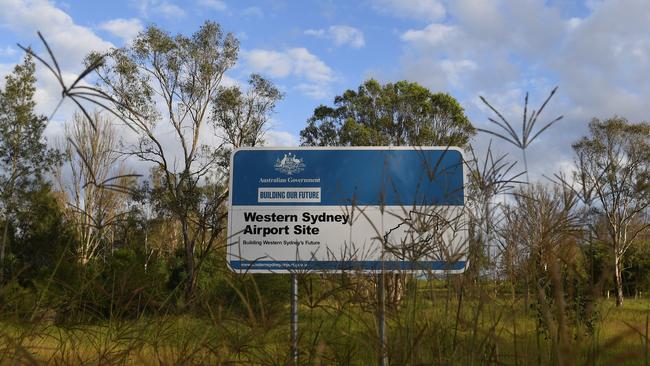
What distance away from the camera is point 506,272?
2229 mm

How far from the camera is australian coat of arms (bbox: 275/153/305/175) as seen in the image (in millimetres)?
4766

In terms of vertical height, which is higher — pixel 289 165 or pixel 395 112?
pixel 395 112

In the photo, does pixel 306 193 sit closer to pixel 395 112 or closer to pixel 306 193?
pixel 306 193

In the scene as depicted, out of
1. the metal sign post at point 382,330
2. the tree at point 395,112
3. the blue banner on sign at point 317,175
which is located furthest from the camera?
the tree at point 395,112

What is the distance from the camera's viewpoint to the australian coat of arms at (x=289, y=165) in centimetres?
477

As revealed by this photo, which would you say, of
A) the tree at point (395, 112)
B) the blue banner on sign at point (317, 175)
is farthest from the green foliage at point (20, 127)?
the blue banner on sign at point (317, 175)

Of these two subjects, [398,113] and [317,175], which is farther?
[398,113]

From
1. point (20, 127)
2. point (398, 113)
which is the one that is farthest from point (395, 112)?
point (20, 127)

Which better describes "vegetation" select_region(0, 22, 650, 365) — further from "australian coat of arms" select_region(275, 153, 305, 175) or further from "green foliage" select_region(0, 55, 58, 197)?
"green foliage" select_region(0, 55, 58, 197)

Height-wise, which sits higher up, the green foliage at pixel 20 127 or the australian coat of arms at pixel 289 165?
the green foliage at pixel 20 127

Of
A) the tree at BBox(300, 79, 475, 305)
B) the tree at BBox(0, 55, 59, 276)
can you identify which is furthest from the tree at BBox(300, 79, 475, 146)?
the tree at BBox(0, 55, 59, 276)

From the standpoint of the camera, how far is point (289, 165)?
15.7ft

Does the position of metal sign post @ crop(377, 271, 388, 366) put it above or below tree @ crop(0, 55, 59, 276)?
below

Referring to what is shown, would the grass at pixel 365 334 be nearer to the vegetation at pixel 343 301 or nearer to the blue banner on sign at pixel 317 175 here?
the vegetation at pixel 343 301
